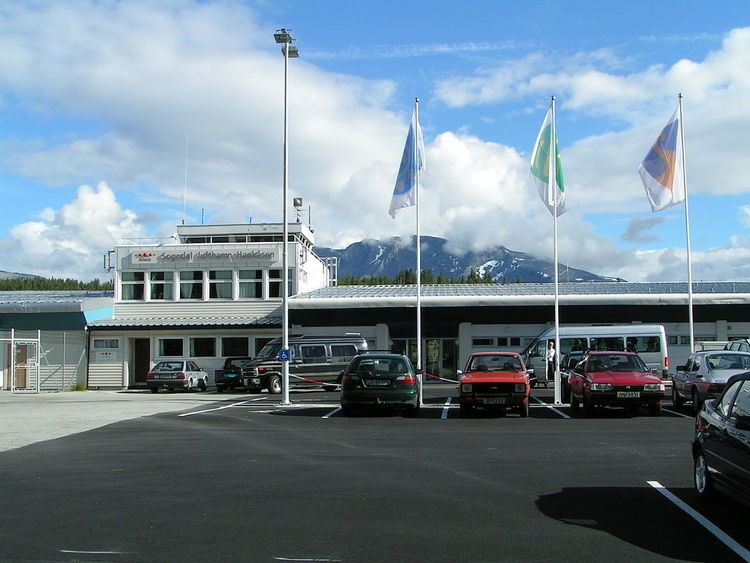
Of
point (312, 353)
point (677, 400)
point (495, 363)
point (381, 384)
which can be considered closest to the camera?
point (381, 384)

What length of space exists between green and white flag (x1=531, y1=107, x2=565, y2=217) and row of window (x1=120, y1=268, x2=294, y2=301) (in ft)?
63.3

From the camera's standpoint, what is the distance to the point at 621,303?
37.6 meters

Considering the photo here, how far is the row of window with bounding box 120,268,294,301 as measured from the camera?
135 ft

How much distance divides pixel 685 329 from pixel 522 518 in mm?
33029

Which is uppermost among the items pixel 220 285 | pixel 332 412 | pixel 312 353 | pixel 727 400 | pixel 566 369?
pixel 220 285

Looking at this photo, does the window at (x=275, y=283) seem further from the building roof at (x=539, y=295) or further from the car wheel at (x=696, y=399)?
the car wheel at (x=696, y=399)

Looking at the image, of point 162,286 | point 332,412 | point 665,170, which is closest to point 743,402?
point 332,412

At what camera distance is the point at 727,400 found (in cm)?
841

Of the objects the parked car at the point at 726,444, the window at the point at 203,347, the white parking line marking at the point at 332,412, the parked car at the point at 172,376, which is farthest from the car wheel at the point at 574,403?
the window at the point at 203,347

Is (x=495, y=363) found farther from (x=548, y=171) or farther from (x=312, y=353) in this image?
(x=312, y=353)

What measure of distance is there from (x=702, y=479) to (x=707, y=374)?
11.5 m

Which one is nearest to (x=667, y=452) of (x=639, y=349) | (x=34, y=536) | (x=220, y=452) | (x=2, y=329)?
(x=220, y=452)

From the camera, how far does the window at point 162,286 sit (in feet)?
136

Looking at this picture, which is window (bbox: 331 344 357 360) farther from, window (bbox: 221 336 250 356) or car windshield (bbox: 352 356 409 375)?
car windshield (bbox: 352 356 409 375)
